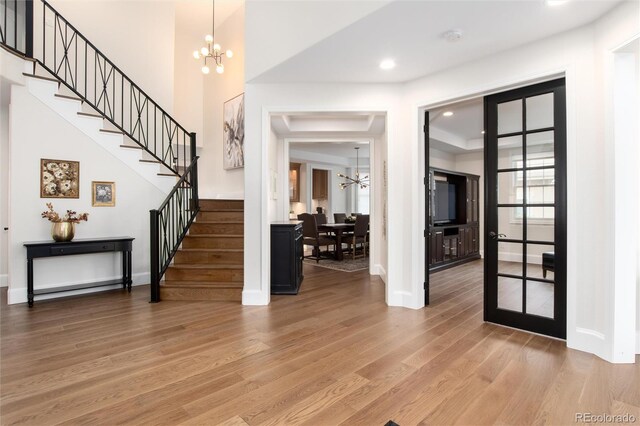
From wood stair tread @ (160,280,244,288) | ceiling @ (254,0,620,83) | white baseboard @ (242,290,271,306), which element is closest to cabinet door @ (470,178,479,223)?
ceiling @ (254,0,620,83)

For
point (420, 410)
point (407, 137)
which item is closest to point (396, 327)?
point (420, 410)

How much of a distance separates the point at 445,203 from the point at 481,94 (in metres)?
3.77

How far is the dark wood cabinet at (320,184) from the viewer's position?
11.0m

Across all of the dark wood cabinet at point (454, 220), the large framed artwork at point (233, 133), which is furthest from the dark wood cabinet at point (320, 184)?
the dark wood cabinet at point (454, 220)

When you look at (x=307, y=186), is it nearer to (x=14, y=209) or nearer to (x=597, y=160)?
(x=14, y=209)

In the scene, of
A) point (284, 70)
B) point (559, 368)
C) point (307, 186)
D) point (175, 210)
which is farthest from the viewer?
point (307, 186)

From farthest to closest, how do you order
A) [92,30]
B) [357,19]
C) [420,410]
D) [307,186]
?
1. [307,186]
2. [92,30]
3. [357,19]
4. [420,410]

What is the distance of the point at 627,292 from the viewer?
94.0 inches

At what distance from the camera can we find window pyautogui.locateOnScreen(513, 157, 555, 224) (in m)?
2.85

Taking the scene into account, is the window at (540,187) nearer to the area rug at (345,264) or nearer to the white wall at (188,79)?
the area rug at (345,264)

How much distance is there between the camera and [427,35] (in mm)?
2670

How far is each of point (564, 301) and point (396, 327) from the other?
4.98 feet

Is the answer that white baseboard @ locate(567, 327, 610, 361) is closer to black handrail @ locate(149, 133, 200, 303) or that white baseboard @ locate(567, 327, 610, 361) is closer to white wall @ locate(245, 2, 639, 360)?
white wall @ locate(245, 2, 639, 360)

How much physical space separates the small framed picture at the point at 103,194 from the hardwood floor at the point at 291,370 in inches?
66.0
